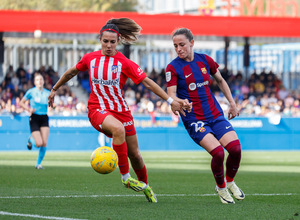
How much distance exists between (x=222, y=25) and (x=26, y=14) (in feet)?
28.4

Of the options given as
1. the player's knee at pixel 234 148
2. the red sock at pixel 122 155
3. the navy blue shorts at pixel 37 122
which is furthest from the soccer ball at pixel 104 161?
the navy blue shorts at pixel 37 122

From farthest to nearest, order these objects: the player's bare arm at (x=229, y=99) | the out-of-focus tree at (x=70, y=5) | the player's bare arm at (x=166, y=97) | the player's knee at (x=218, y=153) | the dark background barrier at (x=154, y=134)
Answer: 1. the out-of-focus tree at (x=70, y=5)
2. the dark background barrier at (x=154, y=134)
3. the player's bare arm at (x=229, y=99)
4. the player's knee at (x=218, y=153)
5. the player's bare arm at (x=166, y=97)

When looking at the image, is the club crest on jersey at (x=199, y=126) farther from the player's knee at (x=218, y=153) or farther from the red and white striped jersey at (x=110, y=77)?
the red and white striped jersey at (x=110, y=77)

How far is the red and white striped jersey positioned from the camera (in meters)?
7.99

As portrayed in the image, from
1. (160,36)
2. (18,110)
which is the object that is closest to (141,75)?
(18,110)

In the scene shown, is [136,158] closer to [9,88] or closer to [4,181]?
[4,181]

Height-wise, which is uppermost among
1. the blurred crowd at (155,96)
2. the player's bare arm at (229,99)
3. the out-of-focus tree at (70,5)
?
the out-of-focus tree at (70,5)

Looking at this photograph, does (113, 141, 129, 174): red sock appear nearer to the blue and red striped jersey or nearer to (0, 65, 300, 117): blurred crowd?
the blue and red striped jersey

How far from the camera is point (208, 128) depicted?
8.18 meters

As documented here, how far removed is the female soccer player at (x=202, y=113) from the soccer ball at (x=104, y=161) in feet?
3.52

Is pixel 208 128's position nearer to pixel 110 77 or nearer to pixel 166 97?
pixel 166 97

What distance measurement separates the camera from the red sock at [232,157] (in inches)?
320

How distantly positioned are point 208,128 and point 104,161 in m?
1.40

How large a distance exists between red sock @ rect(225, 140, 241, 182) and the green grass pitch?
395 millimetres
